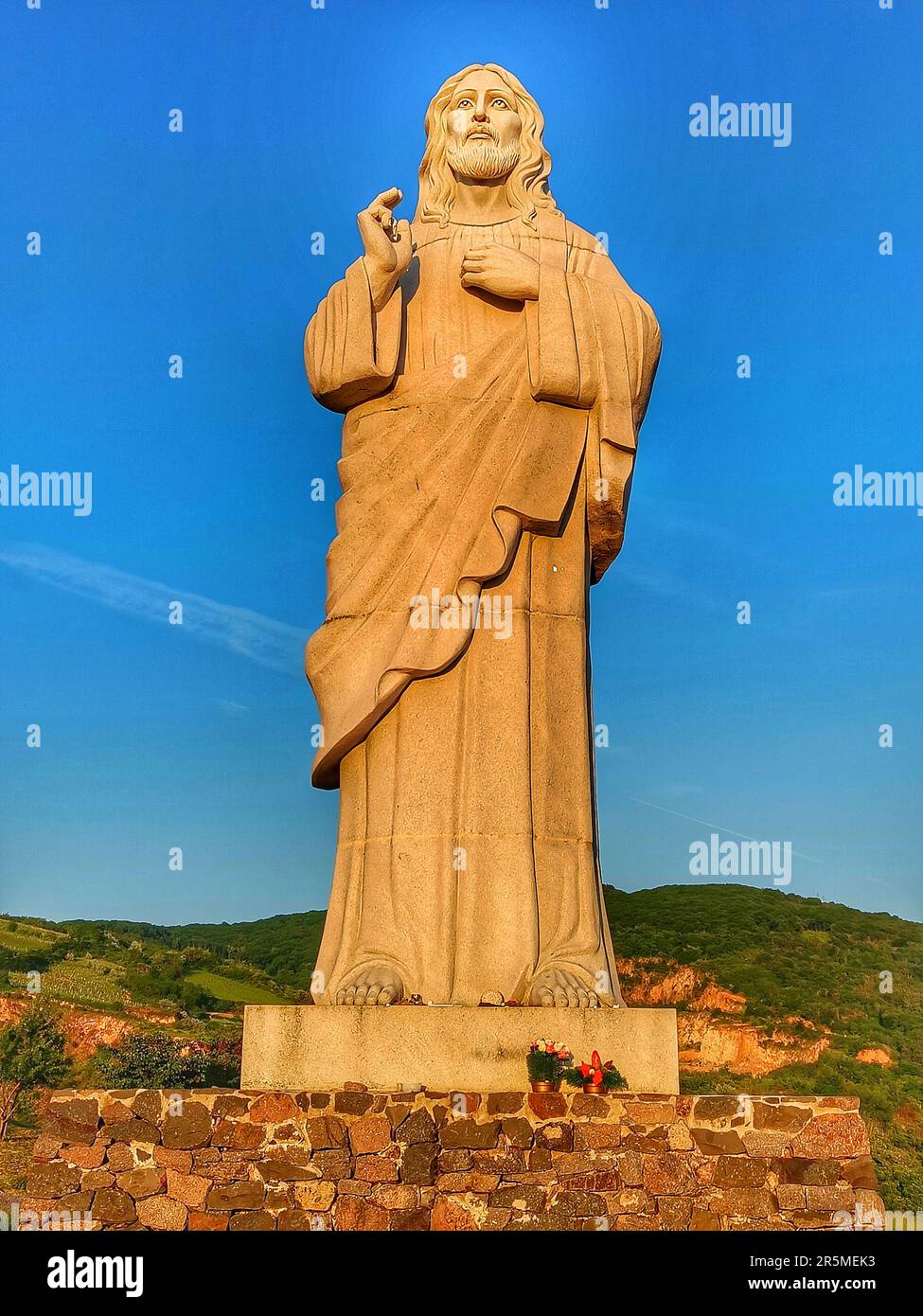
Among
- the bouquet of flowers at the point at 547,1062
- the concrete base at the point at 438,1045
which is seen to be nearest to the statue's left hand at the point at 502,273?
the concrete base at the point at 438,1045

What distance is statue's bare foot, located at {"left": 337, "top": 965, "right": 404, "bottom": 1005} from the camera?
889 centimetres

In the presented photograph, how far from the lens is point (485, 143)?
11023mm

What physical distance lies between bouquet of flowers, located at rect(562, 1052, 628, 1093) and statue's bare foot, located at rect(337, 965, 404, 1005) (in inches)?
44.8

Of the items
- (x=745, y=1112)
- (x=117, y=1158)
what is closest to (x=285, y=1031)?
(x=117, y=1158)

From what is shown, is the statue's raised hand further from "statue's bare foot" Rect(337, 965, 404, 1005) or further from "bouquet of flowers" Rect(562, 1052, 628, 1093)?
"bouquet of flowers" Rect(562, 1052, 628, 1093)

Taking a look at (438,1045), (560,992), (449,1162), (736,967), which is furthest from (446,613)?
(736,967)

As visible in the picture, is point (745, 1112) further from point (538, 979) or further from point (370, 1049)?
point (370, 1049)

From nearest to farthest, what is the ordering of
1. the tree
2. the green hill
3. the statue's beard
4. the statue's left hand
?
the statue's left hand, the statue's beard, the tree, the green hill

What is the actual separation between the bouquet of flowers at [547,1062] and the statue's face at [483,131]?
20.0ft

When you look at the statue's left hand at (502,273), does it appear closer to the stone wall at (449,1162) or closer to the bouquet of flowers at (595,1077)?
the bouquet of flowers at (595,1077)

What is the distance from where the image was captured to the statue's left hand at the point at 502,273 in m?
10.4

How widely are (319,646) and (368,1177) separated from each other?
346 centimetres

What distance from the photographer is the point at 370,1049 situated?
8672 millimetres
